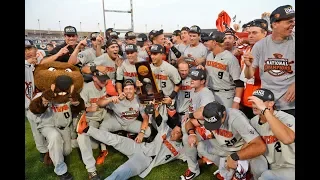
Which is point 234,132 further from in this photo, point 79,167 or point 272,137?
point 79,167

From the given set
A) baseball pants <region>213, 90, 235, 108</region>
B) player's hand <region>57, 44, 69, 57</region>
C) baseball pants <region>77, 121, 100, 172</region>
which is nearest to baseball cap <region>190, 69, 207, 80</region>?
baseball pants <region>213, 90, 235, 108</region>

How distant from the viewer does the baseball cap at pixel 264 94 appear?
2363mm

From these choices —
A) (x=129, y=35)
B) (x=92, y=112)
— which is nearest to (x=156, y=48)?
(x=129, y=35)

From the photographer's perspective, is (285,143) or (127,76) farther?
(127,76)

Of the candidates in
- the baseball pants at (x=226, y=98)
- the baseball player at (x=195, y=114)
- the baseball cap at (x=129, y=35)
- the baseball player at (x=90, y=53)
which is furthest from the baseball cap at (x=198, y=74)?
the baseball player at (x=90, y=53)

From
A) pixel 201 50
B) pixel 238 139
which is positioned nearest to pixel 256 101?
pixel 238 139

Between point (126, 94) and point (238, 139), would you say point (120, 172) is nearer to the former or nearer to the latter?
point (126, 94)

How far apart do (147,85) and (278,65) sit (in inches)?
47.2

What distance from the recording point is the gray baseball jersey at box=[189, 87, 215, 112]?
261cm

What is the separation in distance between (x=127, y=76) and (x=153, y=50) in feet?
1.18

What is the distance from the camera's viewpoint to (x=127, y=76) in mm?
2740

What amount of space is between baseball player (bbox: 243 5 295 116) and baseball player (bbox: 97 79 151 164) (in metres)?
1.15

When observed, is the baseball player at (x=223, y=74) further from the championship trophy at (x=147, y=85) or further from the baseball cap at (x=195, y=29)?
the championship trophy at (x=147, y=85)
